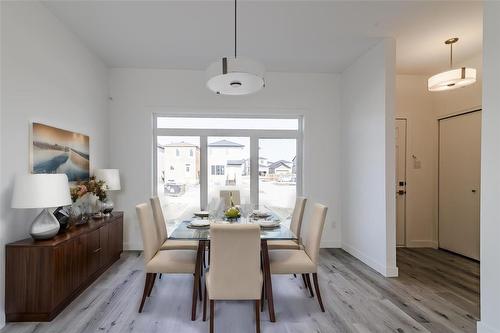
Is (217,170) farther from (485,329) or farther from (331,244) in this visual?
(485,329)

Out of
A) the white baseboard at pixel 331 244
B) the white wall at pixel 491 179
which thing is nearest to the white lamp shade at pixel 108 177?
the white baseboard at pixel 331 244

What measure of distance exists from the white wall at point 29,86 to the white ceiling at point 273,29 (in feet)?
0.88

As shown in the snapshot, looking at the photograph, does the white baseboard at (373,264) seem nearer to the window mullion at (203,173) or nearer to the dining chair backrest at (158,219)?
the window mullion at (203,173)

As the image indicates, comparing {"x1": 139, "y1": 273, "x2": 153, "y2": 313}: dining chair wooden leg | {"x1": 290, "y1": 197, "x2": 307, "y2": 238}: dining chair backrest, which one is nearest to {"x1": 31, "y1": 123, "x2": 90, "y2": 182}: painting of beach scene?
{"x1": 139, "y1": 273, "x2": 153, "y2": 313}: dining chair wooden leg

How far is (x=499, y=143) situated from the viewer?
1892mm

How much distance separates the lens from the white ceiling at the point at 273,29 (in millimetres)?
2674

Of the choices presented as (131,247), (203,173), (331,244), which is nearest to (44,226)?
(131,247)

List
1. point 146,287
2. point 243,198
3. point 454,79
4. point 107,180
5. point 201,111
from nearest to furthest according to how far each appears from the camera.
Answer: point 146,287, point 454,79, point 107,180, point 201,111, point 243,198

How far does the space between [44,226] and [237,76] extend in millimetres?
2108

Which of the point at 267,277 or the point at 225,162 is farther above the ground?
the point at 225,162

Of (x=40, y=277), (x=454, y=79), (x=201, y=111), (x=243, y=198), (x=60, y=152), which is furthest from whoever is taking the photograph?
(x=243, y=198)

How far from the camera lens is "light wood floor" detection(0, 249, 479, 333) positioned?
2195 mm

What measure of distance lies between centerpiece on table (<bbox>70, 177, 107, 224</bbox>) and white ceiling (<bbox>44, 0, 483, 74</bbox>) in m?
1.84

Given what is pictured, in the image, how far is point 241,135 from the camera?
4.59 metres
